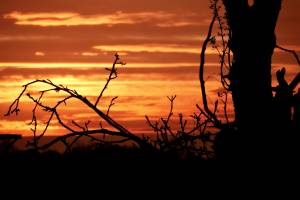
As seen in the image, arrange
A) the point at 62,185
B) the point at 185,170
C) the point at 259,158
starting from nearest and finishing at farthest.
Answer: the point at 259,158 < the point at 185,170 < the point at 62,185

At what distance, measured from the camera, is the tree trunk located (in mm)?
5938

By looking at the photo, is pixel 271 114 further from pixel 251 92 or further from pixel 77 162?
pixel 77 162

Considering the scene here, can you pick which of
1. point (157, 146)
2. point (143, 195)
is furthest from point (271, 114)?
point (143, 195)

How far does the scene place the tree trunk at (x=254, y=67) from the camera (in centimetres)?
594

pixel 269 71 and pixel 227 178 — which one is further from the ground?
pixel 269 71

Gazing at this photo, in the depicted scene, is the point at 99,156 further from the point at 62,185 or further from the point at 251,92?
the point at 251,92

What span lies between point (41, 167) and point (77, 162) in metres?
1.18

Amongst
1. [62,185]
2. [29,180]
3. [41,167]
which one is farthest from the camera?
[41,167]

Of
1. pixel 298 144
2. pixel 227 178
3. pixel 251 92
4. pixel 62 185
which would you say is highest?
pixel 251 92

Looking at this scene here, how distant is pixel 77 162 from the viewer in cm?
1056

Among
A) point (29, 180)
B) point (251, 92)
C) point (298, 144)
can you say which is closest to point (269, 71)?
point (251, 92)

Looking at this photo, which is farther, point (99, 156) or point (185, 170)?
point (99, 156)

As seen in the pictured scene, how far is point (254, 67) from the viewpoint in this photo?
598 cm

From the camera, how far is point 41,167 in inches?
447
